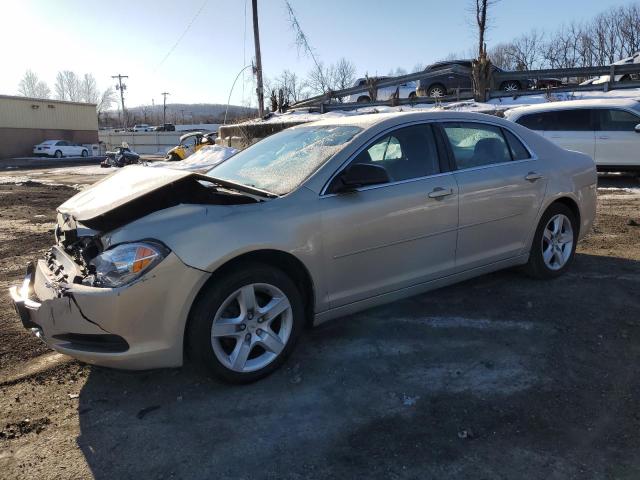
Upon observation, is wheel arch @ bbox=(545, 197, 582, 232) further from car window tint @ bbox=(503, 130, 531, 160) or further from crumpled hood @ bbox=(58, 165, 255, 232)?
crumpled hood @ bbox=(58, 165, 255, 232)

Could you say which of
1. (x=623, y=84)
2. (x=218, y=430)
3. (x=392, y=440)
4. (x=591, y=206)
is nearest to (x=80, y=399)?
(x=218, y=430)

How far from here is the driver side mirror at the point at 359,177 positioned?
3.48 meters

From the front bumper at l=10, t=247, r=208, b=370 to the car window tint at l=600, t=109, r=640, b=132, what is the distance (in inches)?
433

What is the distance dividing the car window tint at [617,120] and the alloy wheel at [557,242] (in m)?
7.51

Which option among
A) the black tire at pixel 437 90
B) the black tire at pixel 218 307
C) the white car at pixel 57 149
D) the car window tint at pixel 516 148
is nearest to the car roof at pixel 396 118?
the car window tint at pixel 516 148

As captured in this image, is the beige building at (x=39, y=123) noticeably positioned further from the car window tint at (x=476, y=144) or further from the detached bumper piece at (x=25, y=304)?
the car window tint at (x=476, y=144)

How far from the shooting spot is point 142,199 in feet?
10.6

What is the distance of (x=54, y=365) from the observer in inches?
143

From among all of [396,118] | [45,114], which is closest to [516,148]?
[396,118]

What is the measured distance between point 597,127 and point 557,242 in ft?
25.5

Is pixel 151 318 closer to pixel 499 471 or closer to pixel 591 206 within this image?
pixel 499 471

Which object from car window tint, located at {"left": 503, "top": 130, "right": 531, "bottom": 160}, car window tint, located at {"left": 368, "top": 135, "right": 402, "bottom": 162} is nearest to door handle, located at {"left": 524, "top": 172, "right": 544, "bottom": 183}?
car window tint, located at {"left": 503, "top": 130, "right": 531, "bottom": 160}

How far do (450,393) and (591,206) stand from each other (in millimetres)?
3144

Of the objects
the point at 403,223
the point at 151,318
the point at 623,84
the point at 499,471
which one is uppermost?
the point at 623,84
